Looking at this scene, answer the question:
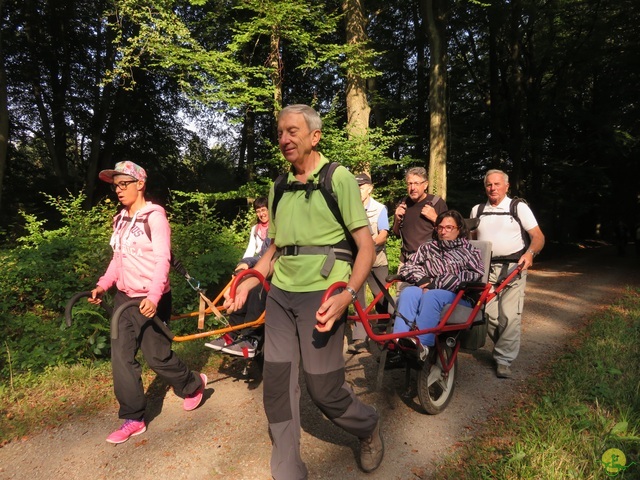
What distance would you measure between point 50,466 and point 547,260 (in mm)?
17891

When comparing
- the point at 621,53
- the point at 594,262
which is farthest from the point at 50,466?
the point at 621,53

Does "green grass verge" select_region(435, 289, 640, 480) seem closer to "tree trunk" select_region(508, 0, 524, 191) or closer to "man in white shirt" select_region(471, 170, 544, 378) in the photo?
"man in white shirt" select_region(471, 170, 544, 378)

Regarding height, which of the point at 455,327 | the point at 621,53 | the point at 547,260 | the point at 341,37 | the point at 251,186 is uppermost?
the point at 341,37

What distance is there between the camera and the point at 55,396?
389cm

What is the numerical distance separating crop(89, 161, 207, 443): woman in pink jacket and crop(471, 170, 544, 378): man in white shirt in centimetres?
336

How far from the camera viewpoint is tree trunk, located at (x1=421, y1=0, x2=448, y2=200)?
11.0 metres

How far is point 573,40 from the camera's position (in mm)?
17750

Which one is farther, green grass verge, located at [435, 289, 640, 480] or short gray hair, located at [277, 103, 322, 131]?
green grass verge, located at [435, 289, 640, 480]

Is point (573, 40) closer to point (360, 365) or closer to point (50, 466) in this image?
point (360, 365)

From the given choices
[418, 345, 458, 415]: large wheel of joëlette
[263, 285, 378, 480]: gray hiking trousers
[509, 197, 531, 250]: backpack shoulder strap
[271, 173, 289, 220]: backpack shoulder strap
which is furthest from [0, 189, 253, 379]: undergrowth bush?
[509, 197, 531, 250]: backpack shoulder strap

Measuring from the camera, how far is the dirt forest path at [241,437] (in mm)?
2822

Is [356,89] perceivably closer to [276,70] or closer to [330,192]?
[276,70]

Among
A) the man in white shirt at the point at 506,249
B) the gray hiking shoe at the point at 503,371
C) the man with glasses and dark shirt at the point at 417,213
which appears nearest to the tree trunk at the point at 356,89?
the man with glasses and dark shirt at the point at 417,213

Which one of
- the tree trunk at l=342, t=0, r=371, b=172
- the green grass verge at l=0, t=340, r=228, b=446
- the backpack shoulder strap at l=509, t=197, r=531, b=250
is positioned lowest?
the green grass verge at l=0, t=340, r=228, b=446
